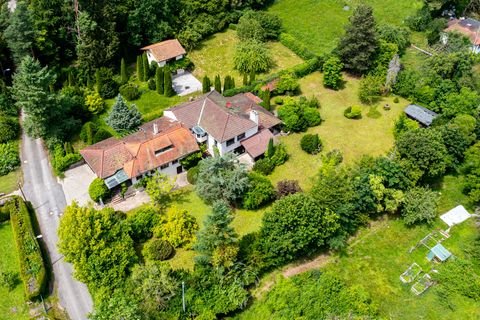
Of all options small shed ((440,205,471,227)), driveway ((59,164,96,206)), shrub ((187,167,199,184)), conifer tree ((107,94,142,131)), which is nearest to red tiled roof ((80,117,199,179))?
shrub ((187,167,199,184))

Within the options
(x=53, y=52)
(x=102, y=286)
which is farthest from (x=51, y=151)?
(x=102, y=286)

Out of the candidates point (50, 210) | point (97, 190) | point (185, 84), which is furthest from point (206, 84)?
point (50, 210)

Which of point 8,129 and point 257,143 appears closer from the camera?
point 257,143

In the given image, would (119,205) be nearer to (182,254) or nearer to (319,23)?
(182,254)

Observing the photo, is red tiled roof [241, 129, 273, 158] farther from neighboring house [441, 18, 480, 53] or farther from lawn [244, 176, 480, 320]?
neighboring house [441, 18, 480, 53]

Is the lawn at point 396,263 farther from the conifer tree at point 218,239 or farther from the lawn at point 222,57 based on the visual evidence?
the lawn at point 222,57

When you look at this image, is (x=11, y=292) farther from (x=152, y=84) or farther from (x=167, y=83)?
(x=152, y=84)

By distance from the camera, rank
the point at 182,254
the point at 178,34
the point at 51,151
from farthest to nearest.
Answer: the point at 178,34
the point at 51,151
the point at 182,254
